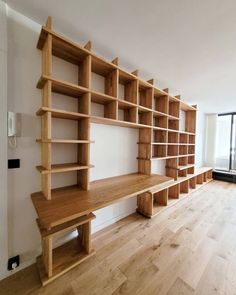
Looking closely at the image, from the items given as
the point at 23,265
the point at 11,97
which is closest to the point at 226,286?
the point at 23,265

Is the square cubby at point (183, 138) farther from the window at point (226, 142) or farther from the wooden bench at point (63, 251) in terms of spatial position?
the wooden bench at point (63, 251)

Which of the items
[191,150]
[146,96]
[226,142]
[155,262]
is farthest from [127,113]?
[226,142]

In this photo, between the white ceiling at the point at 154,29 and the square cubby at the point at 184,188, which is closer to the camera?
the white ceiling at the point at 154,29

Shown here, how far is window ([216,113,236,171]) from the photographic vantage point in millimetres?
5117

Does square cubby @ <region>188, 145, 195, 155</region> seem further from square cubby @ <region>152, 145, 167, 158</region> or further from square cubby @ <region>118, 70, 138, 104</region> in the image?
square cubby @ <region>118, 70, 138, 104</region>

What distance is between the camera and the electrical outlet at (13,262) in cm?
138

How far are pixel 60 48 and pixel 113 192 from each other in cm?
159

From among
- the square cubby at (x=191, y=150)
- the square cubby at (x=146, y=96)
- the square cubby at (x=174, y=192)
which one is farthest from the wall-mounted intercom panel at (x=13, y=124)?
the square cubby at (x=191, y=150)

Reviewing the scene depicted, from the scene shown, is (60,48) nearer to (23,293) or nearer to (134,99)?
(134,99)

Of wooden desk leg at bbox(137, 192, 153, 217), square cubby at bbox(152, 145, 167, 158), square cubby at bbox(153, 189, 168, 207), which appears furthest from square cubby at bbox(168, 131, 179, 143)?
wooden desk leg at bbox(137, 192, 153, 217)

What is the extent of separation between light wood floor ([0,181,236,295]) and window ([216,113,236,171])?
3.42 meters

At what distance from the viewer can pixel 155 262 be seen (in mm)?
1586

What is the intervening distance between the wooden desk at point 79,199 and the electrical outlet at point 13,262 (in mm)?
600

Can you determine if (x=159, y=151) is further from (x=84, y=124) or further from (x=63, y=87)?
(x=63, y=87)
